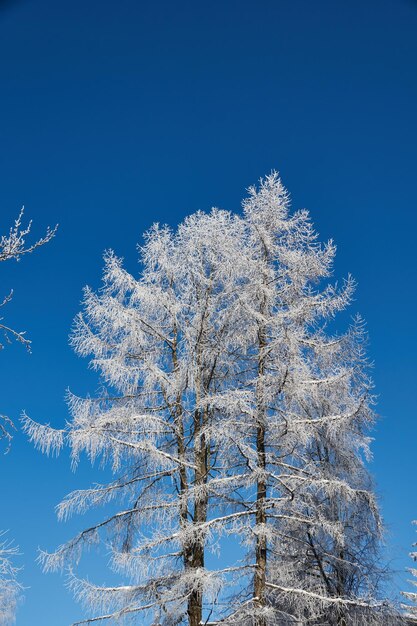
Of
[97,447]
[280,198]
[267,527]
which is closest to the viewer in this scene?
[267,527]

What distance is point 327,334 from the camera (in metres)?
12.8

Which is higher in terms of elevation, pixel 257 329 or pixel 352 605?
pixel 257 329

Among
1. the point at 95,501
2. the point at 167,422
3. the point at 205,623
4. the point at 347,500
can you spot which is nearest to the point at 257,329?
the point at 167,422

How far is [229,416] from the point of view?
38.8ft

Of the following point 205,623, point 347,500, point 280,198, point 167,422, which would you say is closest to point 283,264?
point 280,198

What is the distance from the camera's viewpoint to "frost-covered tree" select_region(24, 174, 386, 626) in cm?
1105

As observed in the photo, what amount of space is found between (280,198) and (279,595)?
23.5 feet

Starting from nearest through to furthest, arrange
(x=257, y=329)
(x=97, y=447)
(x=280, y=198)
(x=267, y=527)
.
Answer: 1. (x=267, y=527)
2. (x=97, y=447)
3. (x=257, y=329)
4. (x=280, y=198)

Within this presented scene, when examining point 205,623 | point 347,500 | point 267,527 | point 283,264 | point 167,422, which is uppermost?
point 283,264

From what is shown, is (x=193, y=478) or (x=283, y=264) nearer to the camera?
(x=193, y=478)

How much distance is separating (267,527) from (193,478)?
1971 millimetres

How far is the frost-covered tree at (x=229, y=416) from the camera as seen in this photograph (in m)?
11.1

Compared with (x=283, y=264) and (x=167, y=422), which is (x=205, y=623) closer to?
(x=167, y=422)

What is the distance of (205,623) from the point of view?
11.0 m
